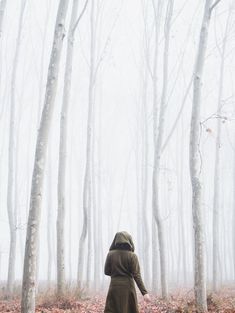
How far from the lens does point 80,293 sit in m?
11.2

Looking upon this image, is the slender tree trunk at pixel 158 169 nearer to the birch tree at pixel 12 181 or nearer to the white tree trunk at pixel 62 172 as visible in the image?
the white tree trunk at pixel 62 172

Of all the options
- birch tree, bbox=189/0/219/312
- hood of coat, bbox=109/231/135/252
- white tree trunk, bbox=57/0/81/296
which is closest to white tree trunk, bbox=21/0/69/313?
hood of coat, bbox=109/231/135/252

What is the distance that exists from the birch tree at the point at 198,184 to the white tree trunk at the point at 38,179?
132 inches

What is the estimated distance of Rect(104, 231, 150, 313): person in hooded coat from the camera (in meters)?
5.48

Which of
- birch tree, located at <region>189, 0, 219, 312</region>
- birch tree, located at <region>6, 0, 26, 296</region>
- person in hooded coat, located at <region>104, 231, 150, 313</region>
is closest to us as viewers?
person in hooded coat, located at <region>104, 231, 150, 313</region>

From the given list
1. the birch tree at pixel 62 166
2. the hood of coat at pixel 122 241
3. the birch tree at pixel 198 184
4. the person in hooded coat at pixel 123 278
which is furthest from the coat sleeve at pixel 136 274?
the birch tree at pixel 62 166

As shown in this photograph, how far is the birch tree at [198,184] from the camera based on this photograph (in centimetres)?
861

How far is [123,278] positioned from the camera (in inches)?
218

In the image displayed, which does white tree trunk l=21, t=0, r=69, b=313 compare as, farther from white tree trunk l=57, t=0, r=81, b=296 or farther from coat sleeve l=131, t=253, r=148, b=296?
white tree trunk l=57, t=0, r=81, b=296

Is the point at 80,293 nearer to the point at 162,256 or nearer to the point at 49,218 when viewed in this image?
the point at 162,256

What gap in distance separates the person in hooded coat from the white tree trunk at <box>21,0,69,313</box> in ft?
6.17

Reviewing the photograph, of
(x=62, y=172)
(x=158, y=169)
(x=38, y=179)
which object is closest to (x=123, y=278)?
(x=38, y=179)

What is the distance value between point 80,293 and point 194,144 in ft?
16.8

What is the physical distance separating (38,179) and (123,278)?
2.68m
